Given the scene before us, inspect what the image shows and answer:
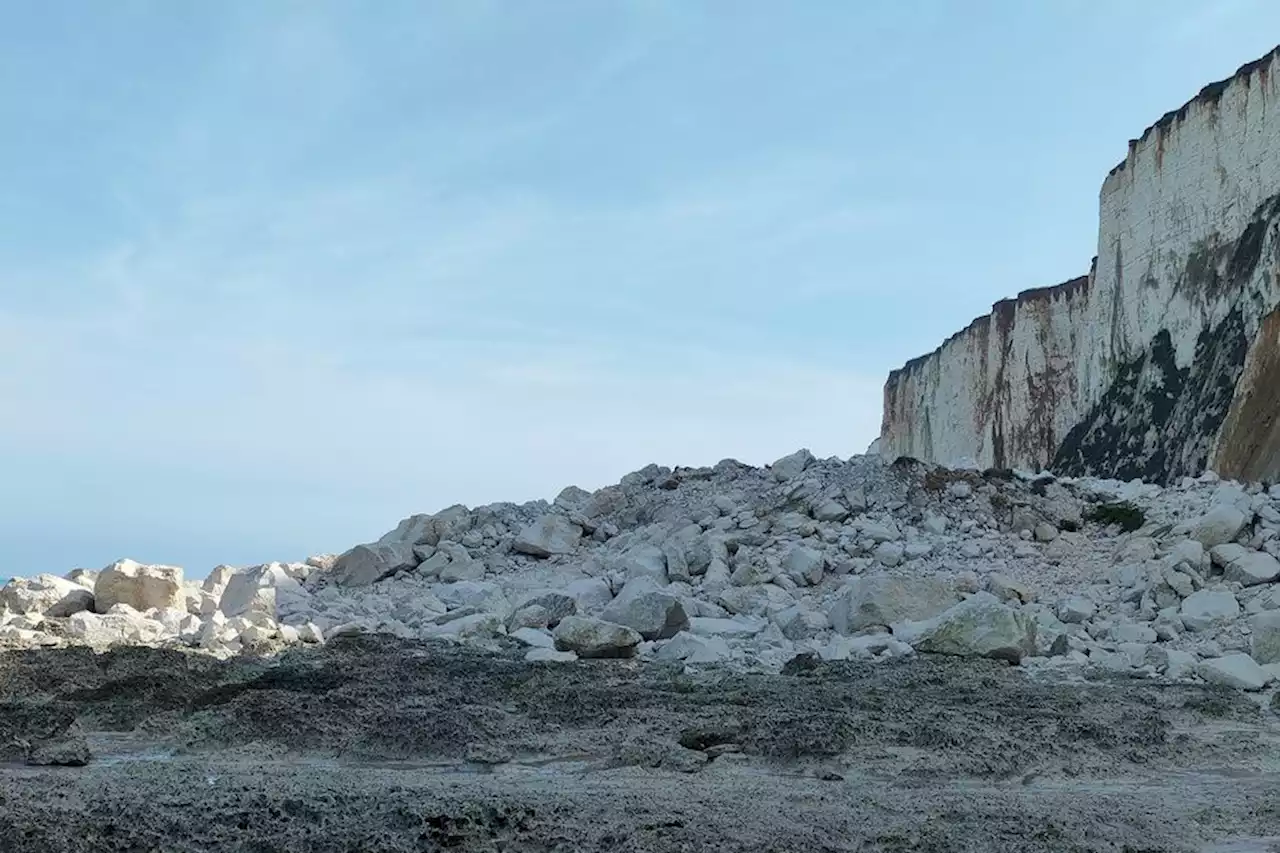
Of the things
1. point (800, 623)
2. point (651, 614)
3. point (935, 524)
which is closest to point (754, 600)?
point (800, 623)

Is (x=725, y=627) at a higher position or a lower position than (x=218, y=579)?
lower

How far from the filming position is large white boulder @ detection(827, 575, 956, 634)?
33.5 ft

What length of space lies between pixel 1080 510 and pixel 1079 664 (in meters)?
6.47

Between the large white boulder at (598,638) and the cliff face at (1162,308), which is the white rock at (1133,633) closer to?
the large white boulder at (598,638)

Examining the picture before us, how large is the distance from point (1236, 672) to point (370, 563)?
1000 centimetres

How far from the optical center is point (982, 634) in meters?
8.98

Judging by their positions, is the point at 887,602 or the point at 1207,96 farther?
the point at 1207,96

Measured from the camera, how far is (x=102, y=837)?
11.9ft

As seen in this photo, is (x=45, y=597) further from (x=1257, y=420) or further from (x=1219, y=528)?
(x=1257, y=420)

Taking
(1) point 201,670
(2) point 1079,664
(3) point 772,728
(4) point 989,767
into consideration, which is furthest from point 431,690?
(2) point 1079,664

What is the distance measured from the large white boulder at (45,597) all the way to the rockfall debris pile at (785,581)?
0.02 m

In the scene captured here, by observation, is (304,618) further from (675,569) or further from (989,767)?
(989,767)

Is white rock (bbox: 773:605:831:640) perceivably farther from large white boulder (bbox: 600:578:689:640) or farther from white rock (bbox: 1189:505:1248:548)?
white rock (bbox: 1189:505:1248:548)

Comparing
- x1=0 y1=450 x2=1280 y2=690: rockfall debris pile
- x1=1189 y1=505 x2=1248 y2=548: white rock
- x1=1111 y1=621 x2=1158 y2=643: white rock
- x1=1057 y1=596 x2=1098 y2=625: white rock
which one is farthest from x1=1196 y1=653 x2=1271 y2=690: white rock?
x1=1189 y1=505 x2=1248 y2=548: white rock
